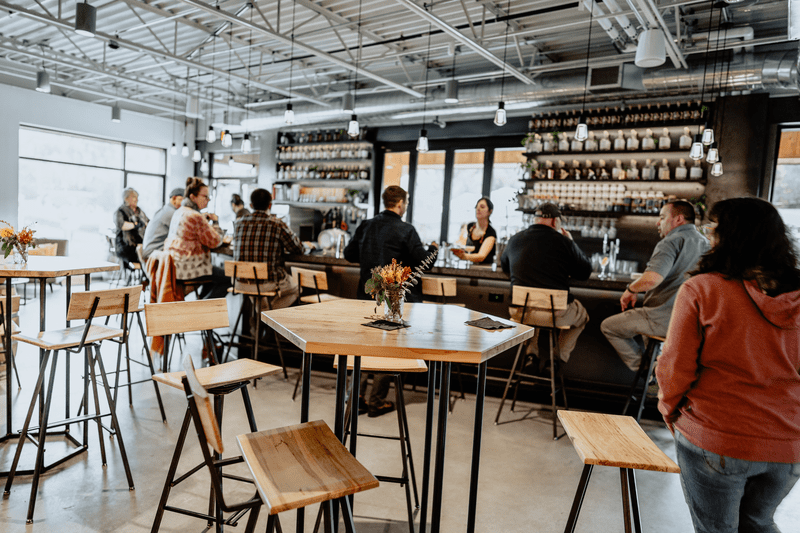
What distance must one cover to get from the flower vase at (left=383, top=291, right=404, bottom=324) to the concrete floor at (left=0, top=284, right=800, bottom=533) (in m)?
1.01

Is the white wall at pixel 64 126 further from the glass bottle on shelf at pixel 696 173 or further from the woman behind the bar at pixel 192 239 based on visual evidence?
the glass bottle on shelf at pixel 696 173

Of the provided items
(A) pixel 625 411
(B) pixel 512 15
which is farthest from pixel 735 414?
(B) pixel 512 15

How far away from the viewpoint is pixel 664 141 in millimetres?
6566

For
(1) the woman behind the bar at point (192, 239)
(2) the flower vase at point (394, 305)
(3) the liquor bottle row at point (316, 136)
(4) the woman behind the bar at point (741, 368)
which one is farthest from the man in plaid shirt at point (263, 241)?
(3) the liquor bottle row at point (316, 136)

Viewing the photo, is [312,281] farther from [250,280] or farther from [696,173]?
[696,173]

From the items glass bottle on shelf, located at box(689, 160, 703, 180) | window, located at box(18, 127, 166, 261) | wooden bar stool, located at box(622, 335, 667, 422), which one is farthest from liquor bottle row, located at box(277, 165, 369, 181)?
wooden bar stool, located at box(622, 335, 667, 422)

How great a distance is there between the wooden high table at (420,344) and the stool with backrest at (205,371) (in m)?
0.29

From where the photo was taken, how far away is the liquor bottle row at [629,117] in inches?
256

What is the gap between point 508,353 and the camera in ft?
14.9

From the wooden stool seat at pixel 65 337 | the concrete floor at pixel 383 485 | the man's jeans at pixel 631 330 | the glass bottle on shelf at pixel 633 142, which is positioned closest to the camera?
the concrete floor at pixel 383 485

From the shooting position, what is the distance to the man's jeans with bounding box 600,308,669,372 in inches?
147

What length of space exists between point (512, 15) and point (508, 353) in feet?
12.6

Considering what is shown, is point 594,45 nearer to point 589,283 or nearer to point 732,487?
point 589,283

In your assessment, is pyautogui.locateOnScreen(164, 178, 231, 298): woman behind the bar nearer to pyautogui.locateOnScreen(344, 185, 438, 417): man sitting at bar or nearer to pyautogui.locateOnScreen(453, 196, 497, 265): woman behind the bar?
pyautogui.locateOnScreen(344, 185, 438, 417): man sitting at bar
